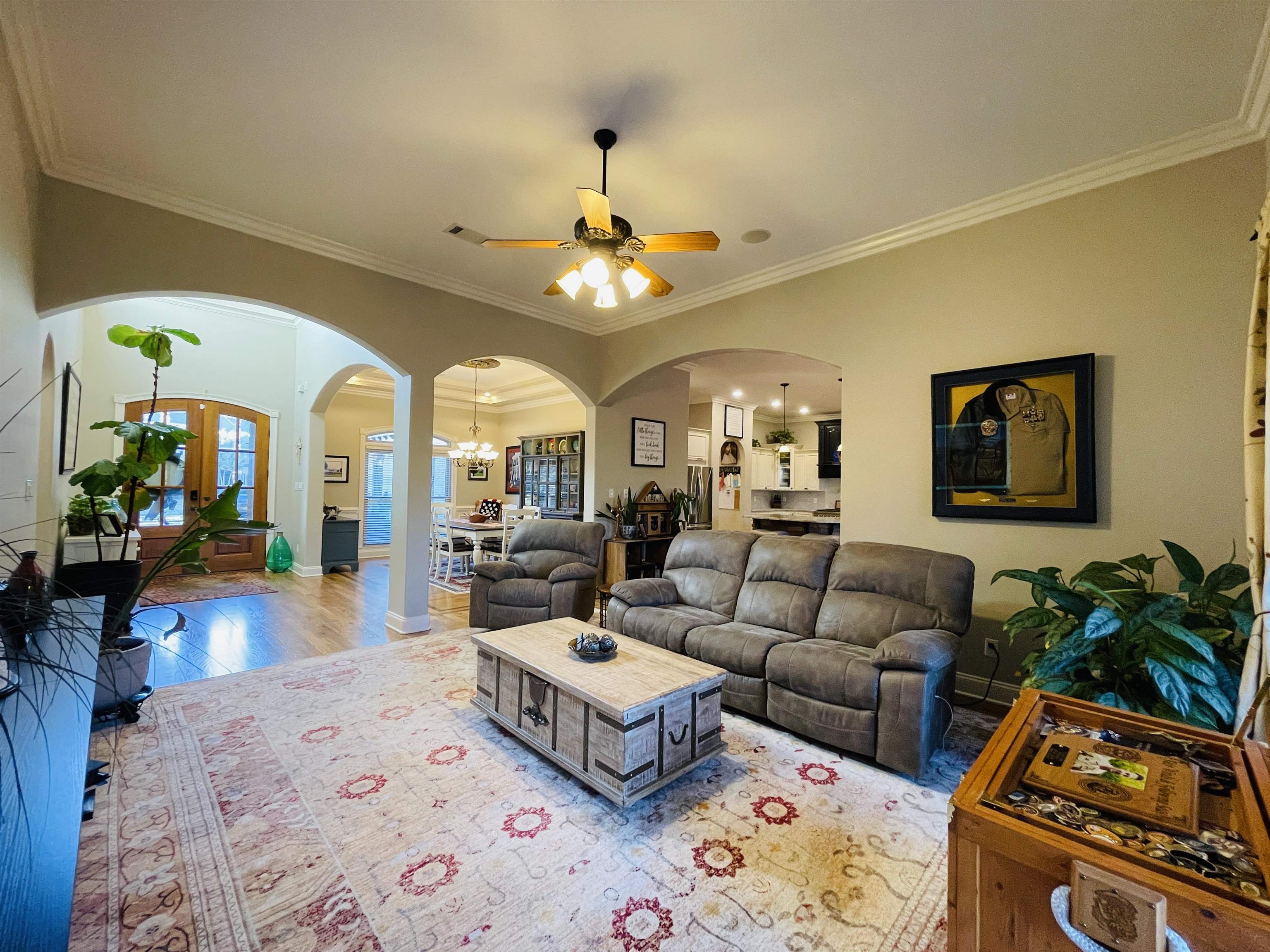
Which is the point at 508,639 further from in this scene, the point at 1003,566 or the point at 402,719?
the point at 1003,566

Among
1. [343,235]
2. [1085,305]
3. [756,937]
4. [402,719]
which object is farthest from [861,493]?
[343,235]

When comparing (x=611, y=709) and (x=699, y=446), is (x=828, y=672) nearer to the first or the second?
(x=611, y=709)

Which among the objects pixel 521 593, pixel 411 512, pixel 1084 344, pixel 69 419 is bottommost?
pixel 521 593

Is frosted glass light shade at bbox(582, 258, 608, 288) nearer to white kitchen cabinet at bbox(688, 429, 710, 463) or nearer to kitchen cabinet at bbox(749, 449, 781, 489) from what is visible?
white kitchen cabinet at bbox(688, 429, 710, 463)

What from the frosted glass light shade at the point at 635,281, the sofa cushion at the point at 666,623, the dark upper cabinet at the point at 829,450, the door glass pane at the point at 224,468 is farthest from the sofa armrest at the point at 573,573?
the dark upper cabinet at the point at 829,450

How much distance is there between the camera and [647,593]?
147 inches

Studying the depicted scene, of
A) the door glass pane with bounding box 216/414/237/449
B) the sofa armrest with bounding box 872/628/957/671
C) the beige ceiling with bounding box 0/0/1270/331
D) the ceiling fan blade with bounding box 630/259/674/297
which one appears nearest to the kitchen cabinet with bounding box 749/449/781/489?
the beige ceiling with bounding box 0/0/1270/331

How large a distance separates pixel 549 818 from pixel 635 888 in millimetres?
487

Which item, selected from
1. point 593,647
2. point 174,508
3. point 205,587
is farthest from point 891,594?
point 174,508

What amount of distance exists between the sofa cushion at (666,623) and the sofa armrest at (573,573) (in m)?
0.93

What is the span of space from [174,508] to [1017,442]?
8.91 m

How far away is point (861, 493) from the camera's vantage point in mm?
3832

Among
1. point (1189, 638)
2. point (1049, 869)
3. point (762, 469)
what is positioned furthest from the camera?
point (762, 469)

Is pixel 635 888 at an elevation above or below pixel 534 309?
below
